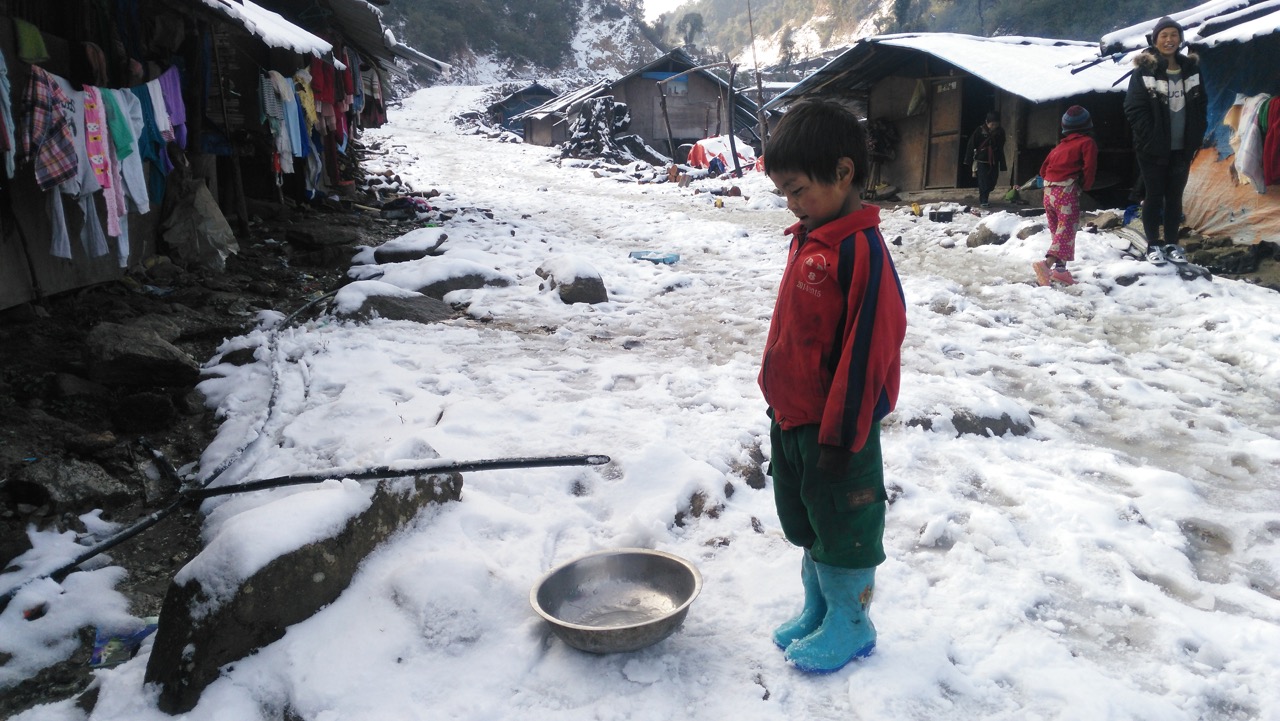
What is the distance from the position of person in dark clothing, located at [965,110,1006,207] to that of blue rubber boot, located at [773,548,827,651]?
10.7m

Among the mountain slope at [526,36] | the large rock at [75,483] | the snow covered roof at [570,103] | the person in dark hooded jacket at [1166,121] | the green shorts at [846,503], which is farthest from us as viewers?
the mountain slope at [526,36]

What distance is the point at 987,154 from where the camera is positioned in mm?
11430

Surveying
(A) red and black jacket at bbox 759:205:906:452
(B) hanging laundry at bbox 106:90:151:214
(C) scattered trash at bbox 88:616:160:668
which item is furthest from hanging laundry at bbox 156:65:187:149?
(A) red and black jacket at bbox 759:205:906:452

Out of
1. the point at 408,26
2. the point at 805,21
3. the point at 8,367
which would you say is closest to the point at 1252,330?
the point at 8,367

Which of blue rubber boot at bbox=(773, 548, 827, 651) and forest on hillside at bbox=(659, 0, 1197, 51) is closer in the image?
blue rubber boot at bbox=(773, 548, 827, 651)

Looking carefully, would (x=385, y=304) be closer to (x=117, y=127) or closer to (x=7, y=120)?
(x=117, y=127)

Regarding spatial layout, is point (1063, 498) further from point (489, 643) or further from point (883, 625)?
point (489, 643)

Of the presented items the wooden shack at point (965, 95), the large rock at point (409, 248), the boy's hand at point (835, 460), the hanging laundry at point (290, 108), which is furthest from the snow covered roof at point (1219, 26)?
the hanging laundry at point (290, 108)

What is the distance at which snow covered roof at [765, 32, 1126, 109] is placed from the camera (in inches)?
402

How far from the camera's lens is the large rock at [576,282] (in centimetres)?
688

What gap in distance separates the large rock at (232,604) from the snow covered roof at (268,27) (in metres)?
4.59

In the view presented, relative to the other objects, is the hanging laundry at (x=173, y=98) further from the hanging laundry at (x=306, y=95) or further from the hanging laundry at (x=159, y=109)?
the hanging laundry at (x=306, y=95)

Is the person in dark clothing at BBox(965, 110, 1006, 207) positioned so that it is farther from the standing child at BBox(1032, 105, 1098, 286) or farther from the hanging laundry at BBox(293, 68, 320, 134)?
the hanging laundry at BBox(293, 68, 320, 134)

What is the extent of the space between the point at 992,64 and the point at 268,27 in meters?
9.70
